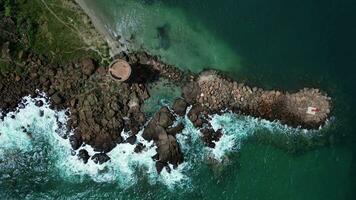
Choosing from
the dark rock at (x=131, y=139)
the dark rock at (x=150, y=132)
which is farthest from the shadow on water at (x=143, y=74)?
the dark rock at (x=131, y=139)

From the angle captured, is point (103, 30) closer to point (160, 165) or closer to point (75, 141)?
point (75, 141)

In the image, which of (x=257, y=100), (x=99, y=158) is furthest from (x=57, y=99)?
(x=257, y=100)

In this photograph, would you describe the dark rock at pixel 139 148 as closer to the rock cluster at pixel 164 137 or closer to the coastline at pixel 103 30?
the rock cluster at pixel 164 137

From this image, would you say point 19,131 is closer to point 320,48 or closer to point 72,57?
point 72,57

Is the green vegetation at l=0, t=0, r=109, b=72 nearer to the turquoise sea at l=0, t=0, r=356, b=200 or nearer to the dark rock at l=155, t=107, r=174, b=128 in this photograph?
the turquoise sea at l=0, t=0, r=356, b=200

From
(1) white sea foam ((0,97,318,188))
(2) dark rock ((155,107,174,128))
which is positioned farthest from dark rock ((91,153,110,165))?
(2) dark rock ((155,107,174,128))

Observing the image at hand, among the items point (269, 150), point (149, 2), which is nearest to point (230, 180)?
point (269, 150)
